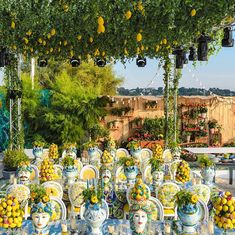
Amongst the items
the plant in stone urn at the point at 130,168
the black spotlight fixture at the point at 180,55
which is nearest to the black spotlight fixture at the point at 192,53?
the black spotlight fixture at the point at 180,55

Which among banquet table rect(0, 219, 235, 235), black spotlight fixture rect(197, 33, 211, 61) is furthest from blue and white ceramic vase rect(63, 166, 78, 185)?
black spotlight fixture rect(197, 33, 211, 61)

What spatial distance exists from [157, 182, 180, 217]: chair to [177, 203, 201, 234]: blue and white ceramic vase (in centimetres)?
144

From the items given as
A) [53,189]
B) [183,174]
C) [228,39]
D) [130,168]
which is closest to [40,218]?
[53,189]

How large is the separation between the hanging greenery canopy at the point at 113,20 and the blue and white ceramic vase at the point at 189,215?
3163 millimetres

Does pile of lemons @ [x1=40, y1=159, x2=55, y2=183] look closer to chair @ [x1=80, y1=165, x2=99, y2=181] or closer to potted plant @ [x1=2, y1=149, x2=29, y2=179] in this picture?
chair @ [x1=80, y1=165, x2=99, y2=181]

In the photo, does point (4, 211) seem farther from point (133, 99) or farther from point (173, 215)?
point (133, 99)

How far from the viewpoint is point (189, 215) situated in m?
4.02

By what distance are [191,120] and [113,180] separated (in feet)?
28.1

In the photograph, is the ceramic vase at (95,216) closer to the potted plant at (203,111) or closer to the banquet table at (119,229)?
the banquet table at (119,229)

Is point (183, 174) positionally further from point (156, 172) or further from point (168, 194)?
point (168, 194)

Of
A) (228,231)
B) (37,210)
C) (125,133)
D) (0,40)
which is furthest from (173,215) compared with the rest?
(125,133)

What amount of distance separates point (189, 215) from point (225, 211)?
32cm

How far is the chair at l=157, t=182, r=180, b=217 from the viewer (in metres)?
5.59

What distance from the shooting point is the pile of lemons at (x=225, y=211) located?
12.7 feet
